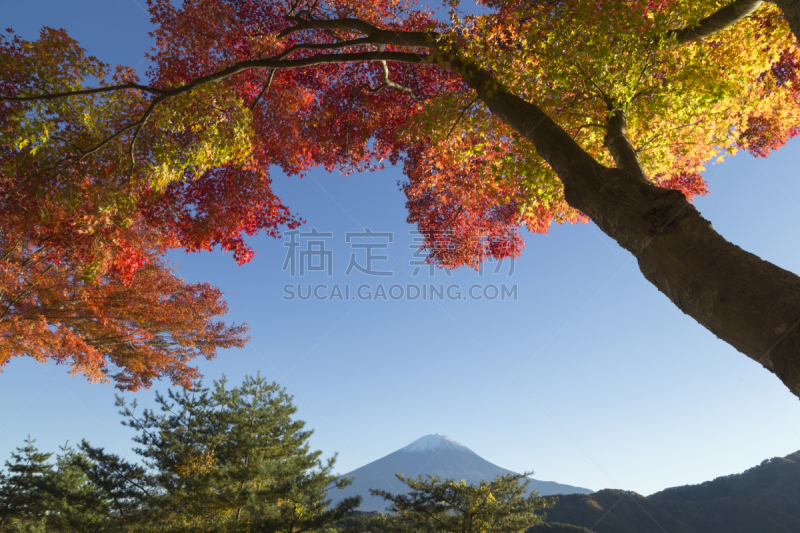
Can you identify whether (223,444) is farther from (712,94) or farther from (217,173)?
(712,94)

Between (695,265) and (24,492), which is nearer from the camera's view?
(695,265)

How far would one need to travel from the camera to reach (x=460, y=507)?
7637mm

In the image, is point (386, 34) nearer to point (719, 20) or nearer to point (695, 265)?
point (719, 20)

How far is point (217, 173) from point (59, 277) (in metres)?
4.91

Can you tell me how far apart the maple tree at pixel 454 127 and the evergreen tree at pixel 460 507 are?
478 centimetres

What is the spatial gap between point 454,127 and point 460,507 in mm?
7210

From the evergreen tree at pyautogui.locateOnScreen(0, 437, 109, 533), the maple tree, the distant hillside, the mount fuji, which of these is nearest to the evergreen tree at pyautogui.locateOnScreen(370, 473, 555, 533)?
the maple tree

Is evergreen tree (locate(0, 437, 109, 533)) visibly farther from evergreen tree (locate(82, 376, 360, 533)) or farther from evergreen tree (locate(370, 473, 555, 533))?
evergreen tree (locate(370, 473, 555, 533))

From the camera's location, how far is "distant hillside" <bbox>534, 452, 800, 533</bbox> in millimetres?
38938

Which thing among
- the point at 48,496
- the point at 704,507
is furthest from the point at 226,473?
the point at 704,507

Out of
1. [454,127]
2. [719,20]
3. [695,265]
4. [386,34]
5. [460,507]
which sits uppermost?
[386,34]

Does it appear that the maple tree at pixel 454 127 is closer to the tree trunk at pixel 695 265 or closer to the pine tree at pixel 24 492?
the tree trunk at pixel 695 265

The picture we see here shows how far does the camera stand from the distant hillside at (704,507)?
1533 inches

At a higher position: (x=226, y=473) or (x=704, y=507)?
(x=226, y=473)
